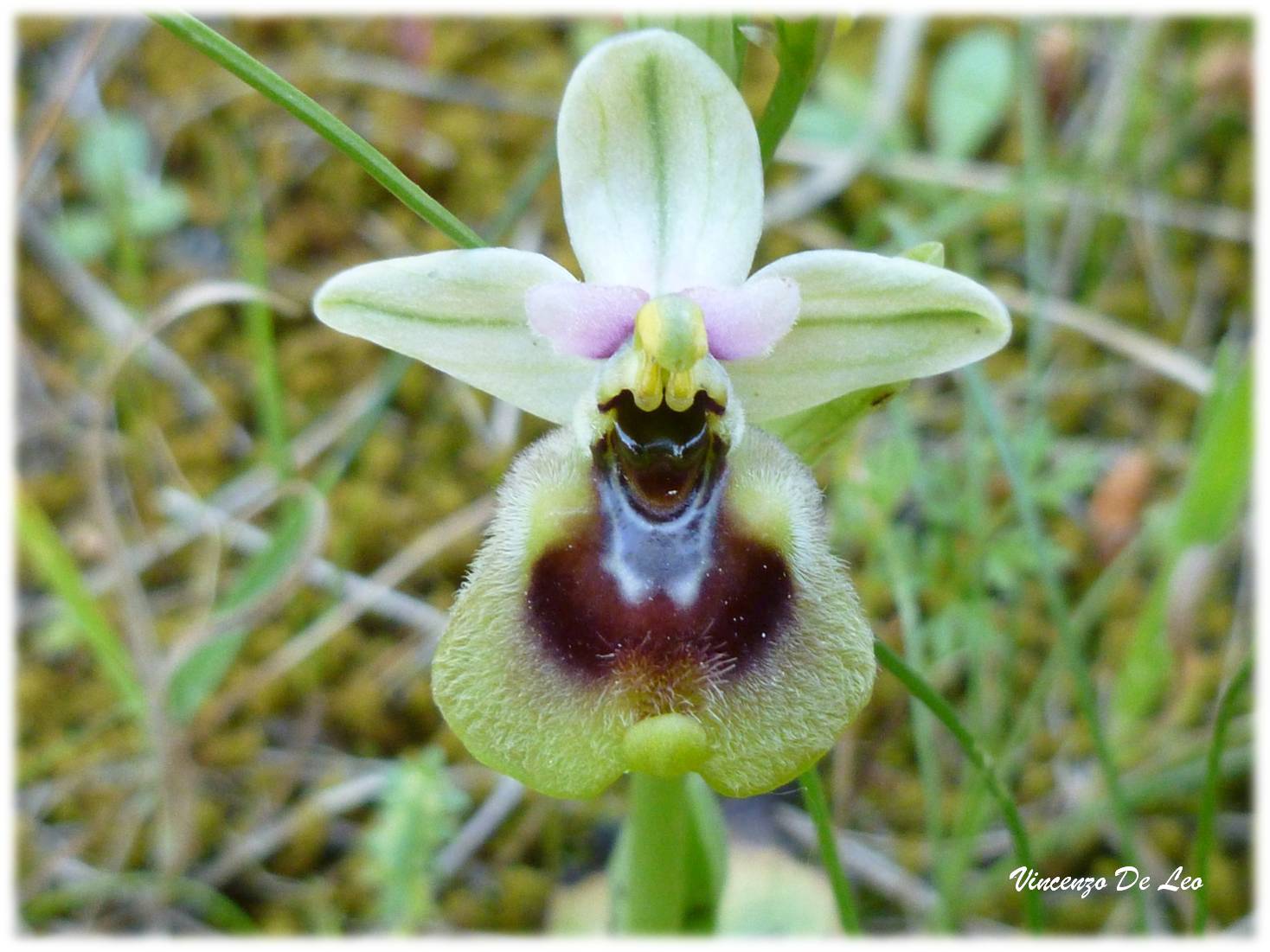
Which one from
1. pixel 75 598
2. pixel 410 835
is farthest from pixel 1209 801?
pixel 75 598

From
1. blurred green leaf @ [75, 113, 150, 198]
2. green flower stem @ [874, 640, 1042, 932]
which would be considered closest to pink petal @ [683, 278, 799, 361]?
green flower stem @ [874, 640, 1042, 932]

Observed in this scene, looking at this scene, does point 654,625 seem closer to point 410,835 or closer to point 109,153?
point 410,835

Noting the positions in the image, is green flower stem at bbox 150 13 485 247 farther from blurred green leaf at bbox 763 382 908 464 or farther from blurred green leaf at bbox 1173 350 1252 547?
blurred green leaf at bbox 1173 350 1252 547

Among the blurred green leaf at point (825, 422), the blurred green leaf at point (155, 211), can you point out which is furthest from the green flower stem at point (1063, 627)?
the blurred green leaf at point (155, 211)

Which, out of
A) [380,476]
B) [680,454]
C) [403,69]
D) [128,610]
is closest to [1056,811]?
[680,454]

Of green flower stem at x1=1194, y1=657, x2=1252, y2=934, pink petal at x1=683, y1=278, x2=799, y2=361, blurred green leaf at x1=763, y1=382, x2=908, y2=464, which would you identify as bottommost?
green flower stem at x1=1194, y1=657, x2=1252, y2=934

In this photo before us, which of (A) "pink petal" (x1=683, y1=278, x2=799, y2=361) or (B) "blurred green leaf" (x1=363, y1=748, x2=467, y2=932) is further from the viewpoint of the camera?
(B) "blurred green leaf" (x1=363, y1=748, x2=467, y2=932)
